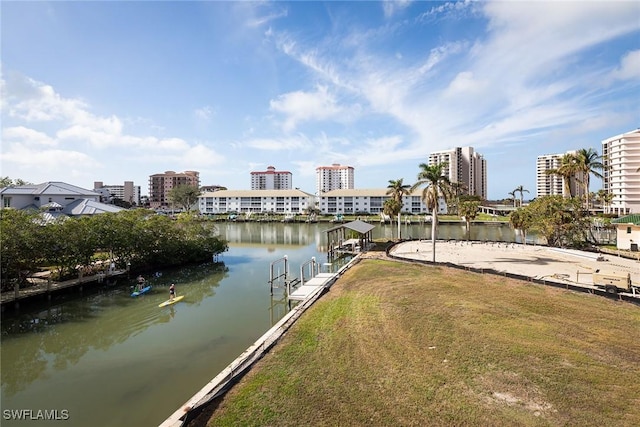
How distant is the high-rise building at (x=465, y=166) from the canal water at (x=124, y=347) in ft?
401

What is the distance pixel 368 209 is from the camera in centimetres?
10319

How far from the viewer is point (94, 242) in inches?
1038

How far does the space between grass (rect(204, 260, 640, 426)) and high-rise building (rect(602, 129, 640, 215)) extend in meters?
77.5

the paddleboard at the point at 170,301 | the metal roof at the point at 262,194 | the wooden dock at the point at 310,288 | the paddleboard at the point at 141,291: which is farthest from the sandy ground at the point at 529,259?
the metal roof at the point at 262,194

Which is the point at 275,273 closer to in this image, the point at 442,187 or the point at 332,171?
the point at 442,187

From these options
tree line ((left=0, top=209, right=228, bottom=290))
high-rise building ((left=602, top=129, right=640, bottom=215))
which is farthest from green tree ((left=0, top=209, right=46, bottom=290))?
high-rise building ((left=602, top=129, right=640, bottom=215))

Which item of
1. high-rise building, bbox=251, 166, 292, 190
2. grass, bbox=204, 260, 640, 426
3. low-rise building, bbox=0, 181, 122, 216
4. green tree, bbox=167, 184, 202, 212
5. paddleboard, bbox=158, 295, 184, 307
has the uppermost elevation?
high-rise building, bbox=251, 166, 292, 190

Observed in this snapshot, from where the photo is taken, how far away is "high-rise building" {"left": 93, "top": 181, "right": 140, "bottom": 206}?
158 meters

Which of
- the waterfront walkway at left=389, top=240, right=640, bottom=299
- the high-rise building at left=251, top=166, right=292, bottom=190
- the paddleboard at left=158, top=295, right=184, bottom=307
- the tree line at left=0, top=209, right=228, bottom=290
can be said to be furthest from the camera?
the high-rise building at left=251, top=166, right=292, bottom=190

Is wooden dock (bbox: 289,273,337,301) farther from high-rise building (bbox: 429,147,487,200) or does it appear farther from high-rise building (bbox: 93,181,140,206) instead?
high-rise building (bbox: 93,181,140,206)

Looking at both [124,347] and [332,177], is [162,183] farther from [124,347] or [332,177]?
[124,347]

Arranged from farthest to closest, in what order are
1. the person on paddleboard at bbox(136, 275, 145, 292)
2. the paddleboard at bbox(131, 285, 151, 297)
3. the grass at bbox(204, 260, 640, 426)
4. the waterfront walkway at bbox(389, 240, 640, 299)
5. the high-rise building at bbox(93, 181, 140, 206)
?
the high-rise building at bbox(93, 181, 140, 206)
the person on paddleboard at bbox(136, 275, 145, 292)
the paddleboard at bbox(131, 285, 151, 297)
the waterfront walkway at bbox(389, 240, 640, 299)
the grass at bbox(204, 260, 640, 426)

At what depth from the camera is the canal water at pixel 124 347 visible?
11.6m

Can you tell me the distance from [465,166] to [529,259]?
121 m
